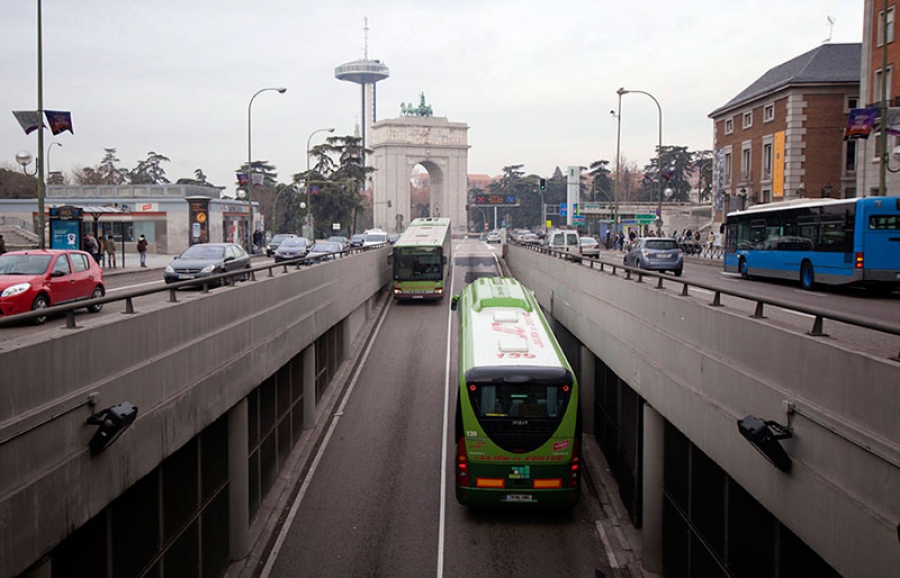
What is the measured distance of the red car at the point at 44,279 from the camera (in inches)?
607

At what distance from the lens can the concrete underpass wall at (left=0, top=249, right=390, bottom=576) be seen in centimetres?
667

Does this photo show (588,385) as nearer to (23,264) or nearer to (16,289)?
(16,289)

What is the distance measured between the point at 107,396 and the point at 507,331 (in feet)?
29.1

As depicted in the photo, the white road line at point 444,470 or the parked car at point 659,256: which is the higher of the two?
the parked car at point 659,256

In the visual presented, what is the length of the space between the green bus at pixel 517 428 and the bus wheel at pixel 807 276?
1528 cm

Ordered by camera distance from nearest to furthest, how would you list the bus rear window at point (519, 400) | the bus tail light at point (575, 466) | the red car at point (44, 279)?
the bus rear window at point (519, 400) → the bus tail light at point (575, 466) → the red car at point (44, 279)

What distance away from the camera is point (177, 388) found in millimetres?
10406

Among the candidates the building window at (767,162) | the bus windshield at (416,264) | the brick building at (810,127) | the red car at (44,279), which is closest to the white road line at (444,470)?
the bus windshield at (416,264)

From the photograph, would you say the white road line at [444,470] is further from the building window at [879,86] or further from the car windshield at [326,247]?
the building window at [879,86]

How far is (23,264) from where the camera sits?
56.8ft

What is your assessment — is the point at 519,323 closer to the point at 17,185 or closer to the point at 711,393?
the point at 711,393

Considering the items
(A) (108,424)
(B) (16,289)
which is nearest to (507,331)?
(A) (108,424)

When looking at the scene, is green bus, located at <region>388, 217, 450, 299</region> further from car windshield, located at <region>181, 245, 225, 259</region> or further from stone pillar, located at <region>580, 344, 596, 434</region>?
stone pillar, located at <region>580, 344, 596, 434</region>

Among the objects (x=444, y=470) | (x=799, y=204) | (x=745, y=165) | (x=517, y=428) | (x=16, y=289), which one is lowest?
(x=444, y=470)
